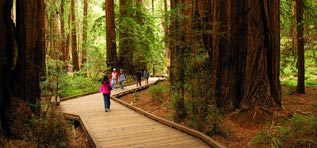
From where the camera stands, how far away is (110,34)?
20.6 metres

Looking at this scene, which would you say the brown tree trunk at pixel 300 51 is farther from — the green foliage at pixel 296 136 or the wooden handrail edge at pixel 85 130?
the wooden handrail edge at pixel 85 130

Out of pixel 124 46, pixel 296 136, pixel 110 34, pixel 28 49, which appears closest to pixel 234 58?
pixel 296 136

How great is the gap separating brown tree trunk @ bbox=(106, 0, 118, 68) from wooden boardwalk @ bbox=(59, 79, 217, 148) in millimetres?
11414

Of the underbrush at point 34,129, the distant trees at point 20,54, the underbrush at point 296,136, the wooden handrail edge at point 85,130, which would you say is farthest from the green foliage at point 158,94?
the underbrush at point 296,136

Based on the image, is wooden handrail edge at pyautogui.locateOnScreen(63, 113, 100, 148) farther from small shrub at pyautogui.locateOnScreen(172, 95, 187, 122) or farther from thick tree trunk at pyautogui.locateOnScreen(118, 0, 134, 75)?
thick tree trunk at pyautogui.locateOnScreen(118, 0, 134, 75)

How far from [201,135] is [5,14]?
4.86m

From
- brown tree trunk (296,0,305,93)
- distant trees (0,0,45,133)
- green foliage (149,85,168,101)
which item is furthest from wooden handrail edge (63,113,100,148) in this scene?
brown tree trunk (296,0,305,93)

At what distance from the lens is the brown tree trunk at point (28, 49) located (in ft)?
19.8

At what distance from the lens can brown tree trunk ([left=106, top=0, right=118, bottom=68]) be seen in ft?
66.4

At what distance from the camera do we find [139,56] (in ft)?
76.6

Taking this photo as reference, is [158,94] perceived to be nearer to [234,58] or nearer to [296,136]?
[234,58]

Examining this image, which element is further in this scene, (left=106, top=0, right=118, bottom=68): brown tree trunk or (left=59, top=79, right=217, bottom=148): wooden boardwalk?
(left=106, top=0, right=118, bottom=68): brown tree trunk

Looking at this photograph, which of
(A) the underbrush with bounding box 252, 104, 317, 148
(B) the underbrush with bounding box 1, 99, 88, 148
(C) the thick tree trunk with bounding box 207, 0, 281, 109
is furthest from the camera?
(C) the thick tree trunk with bounding box 207, 0, 281, 109

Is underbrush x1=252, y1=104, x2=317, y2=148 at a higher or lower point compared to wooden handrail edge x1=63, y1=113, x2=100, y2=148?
higher
